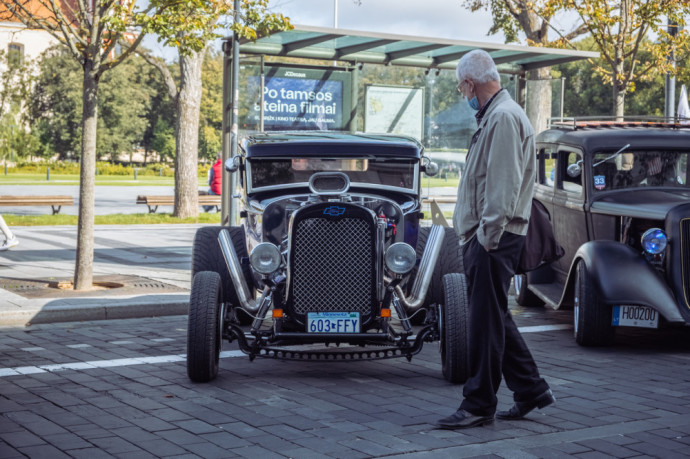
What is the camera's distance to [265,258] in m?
6.44

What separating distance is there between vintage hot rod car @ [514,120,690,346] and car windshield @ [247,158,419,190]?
1851 millimetres

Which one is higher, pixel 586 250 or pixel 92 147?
pixel 92 147

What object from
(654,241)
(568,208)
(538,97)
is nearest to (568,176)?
(568,208)

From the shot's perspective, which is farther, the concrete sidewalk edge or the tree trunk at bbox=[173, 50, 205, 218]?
the tree trunk at bbox=[173, 50, 205, 218]

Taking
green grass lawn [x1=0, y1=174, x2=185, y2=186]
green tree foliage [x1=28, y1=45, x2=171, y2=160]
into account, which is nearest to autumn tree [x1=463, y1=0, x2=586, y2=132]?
green grass lawn [x1=0, y1=174, x2=185, y2=186]

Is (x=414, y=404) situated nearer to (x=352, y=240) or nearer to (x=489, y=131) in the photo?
(x=352, y=240)

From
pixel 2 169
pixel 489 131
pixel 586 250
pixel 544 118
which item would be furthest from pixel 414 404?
pixel 2 169

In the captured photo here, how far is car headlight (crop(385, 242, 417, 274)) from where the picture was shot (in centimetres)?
644

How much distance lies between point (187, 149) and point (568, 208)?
14.2 m

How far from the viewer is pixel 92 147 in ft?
35.2

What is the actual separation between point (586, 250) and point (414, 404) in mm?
2991

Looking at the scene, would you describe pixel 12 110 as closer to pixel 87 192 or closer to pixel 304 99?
pixel 304 99

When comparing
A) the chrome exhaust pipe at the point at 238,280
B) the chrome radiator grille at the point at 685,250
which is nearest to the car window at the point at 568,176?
the chrome radiator grille at the point at 685,250

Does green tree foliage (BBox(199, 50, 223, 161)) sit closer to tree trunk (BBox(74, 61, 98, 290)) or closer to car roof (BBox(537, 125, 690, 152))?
tree trunk (BBox(74, 61, 98, 290))
